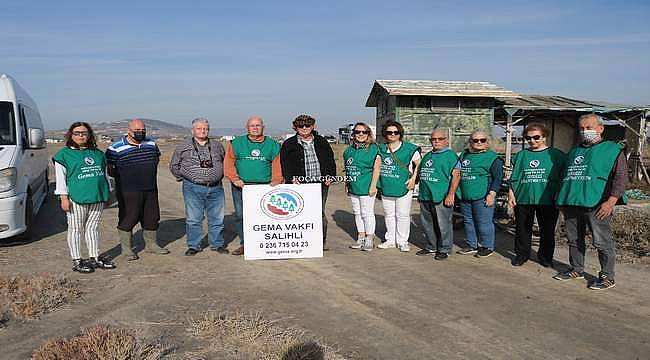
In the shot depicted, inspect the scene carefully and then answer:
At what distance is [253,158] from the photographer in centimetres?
725

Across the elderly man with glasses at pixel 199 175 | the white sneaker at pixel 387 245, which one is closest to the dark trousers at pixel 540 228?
the white sneaker at pixel 387 245

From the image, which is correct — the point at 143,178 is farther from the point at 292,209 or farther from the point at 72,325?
the point at 72,325

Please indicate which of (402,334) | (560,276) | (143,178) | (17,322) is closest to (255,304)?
(402,334)

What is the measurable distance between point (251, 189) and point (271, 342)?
10.7ft

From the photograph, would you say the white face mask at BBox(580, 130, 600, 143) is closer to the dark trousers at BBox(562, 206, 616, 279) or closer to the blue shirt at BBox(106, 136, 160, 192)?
the dark trousers at BBox(562, 206, 616, 279)

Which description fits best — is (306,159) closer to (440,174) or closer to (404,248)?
(440,174)

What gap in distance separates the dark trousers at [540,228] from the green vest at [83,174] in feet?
17.1

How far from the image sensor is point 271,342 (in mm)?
4266

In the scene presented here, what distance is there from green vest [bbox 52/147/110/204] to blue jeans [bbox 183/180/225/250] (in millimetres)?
1162

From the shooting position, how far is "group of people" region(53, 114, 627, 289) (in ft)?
20.8

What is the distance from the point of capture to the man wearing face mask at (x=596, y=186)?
5703 mm

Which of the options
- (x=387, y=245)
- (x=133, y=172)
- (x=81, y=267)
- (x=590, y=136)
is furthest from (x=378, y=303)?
(x=81, y=267)

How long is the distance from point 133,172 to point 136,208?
0.48m

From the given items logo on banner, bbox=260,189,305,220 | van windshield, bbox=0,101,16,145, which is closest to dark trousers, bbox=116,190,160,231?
logo on banner, bbox=260,189,305,220
